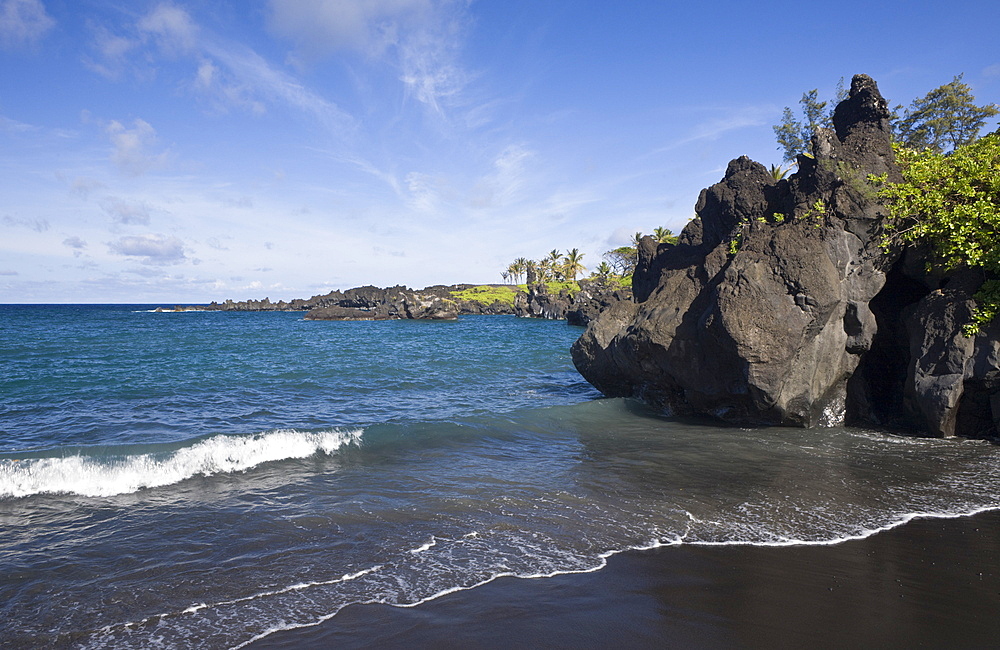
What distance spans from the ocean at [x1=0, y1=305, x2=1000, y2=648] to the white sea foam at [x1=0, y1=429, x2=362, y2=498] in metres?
0.05

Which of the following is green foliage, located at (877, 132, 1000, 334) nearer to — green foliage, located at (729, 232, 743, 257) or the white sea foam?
green foliage, located at (729, 232, 743, 257)

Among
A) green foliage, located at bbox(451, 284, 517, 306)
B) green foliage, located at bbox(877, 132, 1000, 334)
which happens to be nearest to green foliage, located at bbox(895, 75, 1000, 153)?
green foliage, located at bbox(877, 132, 1000, 334)

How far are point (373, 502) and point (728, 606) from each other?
5.92 metres

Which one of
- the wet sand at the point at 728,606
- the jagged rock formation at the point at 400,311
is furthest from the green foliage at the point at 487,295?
the wet sand at the point at 728,606

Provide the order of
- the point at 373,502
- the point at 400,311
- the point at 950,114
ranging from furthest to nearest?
the point at 400,311 → the point at 950,114 → the point at 373,502

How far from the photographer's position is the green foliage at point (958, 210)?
12039 mm

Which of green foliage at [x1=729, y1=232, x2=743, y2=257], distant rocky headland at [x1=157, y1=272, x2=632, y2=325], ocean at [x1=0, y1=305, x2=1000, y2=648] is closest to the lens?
ocean at [x1=0, y1=305, x2=1000, y2=648]

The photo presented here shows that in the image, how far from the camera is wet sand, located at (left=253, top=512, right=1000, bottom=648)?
548cm

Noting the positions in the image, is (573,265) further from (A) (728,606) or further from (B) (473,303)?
(A) (728,606)

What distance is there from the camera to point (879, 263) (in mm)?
13609

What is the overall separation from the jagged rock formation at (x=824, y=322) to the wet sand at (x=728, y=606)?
19.1 ft

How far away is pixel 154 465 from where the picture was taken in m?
11.6

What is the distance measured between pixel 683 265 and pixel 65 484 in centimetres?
1731

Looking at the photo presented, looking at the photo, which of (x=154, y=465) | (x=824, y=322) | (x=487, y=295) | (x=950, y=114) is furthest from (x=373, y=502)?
(x=487, y=295)
